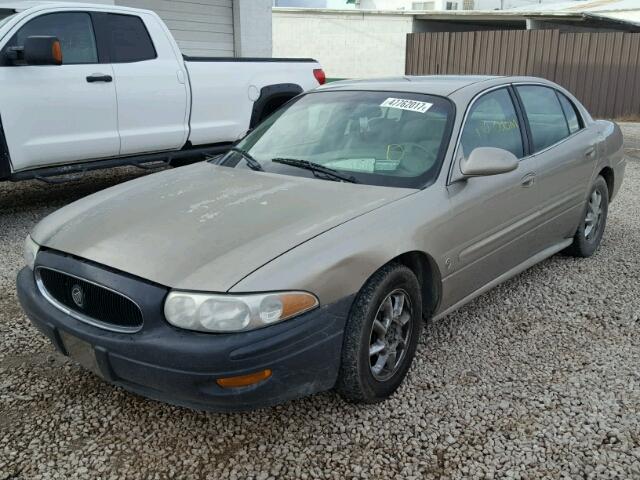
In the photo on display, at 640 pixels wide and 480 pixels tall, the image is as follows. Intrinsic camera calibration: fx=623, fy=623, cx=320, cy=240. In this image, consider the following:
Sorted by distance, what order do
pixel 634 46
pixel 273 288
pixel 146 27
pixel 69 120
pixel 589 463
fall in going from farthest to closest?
pixel 634 46 < pixel 146 27 < pixel 69 120 < pixel 589 463 < pixel 273 288

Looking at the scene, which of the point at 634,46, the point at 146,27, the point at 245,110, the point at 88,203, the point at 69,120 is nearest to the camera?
the point at 88,203

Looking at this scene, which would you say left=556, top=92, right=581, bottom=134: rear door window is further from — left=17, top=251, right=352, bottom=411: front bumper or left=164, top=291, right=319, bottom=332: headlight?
left=164, top=291, right=319, bottom=332: headlight

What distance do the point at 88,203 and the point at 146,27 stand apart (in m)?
4.00

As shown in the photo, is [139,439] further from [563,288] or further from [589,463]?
[563,288]

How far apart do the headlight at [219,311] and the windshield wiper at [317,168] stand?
3.66 ft

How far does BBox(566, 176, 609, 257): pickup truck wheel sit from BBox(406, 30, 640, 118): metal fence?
13.8 m

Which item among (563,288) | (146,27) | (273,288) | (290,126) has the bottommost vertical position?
(563,288)

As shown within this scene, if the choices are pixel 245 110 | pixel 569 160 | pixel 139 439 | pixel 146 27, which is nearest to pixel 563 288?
pixel 569 160

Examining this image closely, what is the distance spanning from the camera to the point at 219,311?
242cm

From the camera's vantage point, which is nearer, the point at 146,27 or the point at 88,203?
the point at 88,203

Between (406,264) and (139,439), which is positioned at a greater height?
(406,264)

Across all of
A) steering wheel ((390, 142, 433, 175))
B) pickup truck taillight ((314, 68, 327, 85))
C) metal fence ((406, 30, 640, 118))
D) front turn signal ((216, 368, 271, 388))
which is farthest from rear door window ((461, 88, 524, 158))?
metal fence ((406, 30, 640, 118))

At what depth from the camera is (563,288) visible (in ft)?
14.9

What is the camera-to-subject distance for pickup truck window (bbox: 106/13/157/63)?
21.1ft
